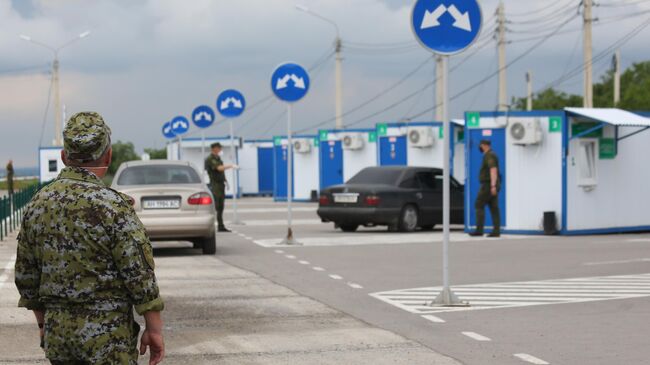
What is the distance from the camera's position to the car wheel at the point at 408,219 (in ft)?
80.6

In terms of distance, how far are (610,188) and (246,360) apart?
688 inches

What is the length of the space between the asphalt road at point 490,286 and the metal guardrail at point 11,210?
4.66 m

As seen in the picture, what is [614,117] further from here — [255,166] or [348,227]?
[255,166]

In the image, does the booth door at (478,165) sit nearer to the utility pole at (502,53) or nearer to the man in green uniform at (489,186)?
the man in green uniform at (489,186)

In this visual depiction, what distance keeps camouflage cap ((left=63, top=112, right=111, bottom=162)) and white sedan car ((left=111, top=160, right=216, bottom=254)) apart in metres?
13.3

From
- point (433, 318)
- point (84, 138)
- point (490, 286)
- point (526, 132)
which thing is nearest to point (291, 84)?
point (526, 132)

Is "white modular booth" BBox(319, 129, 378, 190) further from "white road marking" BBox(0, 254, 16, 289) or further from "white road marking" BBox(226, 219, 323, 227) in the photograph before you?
"white road marking" BBox(0, 254, 16, 289)

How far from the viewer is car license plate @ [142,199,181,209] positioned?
703 inches

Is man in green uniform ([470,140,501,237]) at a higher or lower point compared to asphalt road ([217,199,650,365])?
higher

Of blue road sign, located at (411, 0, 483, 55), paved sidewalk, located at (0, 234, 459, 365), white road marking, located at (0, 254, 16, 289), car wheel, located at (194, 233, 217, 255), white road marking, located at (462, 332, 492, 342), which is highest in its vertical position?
blue road sign, located at (411, 0, 483, 55)

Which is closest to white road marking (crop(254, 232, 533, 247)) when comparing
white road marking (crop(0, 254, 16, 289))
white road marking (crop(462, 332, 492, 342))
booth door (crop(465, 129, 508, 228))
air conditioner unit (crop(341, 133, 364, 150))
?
booth door (crop(465, 129, 508, 228))

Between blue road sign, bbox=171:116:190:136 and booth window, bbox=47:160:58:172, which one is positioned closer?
blue road sign, bbox=171:116:190:136

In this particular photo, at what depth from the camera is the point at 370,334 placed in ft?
31.3

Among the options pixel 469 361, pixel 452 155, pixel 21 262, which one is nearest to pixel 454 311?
pixel 469 361
